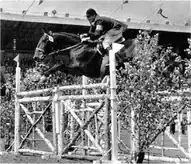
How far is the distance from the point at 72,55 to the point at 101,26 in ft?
2.94

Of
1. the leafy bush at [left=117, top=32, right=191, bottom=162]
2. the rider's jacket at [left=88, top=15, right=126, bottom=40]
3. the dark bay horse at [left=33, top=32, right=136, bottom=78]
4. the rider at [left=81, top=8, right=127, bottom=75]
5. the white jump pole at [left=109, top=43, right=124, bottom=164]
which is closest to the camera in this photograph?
the leafy bush at [left=117, top=32, right=191, bottom=162]

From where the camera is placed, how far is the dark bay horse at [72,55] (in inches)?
420

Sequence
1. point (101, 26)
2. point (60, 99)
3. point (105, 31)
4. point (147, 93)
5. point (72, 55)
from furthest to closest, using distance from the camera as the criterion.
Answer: point (72, 55)
point (105, 31)
point (101, 26)
point (60, 99)
point (147, 93)

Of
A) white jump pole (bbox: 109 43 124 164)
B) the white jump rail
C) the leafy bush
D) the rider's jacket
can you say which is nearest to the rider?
the rider's jacket

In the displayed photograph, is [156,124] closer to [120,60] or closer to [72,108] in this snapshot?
[72,108]

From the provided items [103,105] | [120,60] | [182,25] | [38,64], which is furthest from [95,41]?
[182,25]

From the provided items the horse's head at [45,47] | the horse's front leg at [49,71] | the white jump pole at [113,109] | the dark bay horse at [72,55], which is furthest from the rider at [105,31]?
the white jump pole at [113,109]

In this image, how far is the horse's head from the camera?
10641 millimetres

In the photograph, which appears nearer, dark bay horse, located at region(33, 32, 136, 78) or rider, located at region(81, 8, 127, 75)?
rider, located at region(81, 8, 127, 75)

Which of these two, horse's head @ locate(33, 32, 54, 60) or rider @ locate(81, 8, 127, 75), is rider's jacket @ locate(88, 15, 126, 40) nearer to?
rider @ locate(81, 8, 127, 75)

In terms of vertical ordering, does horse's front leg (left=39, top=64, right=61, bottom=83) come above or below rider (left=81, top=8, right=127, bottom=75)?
below

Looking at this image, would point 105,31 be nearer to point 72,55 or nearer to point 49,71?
point 72,55

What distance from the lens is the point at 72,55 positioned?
35.5 ft

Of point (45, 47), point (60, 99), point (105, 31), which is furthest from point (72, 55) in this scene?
point (60, 99)
